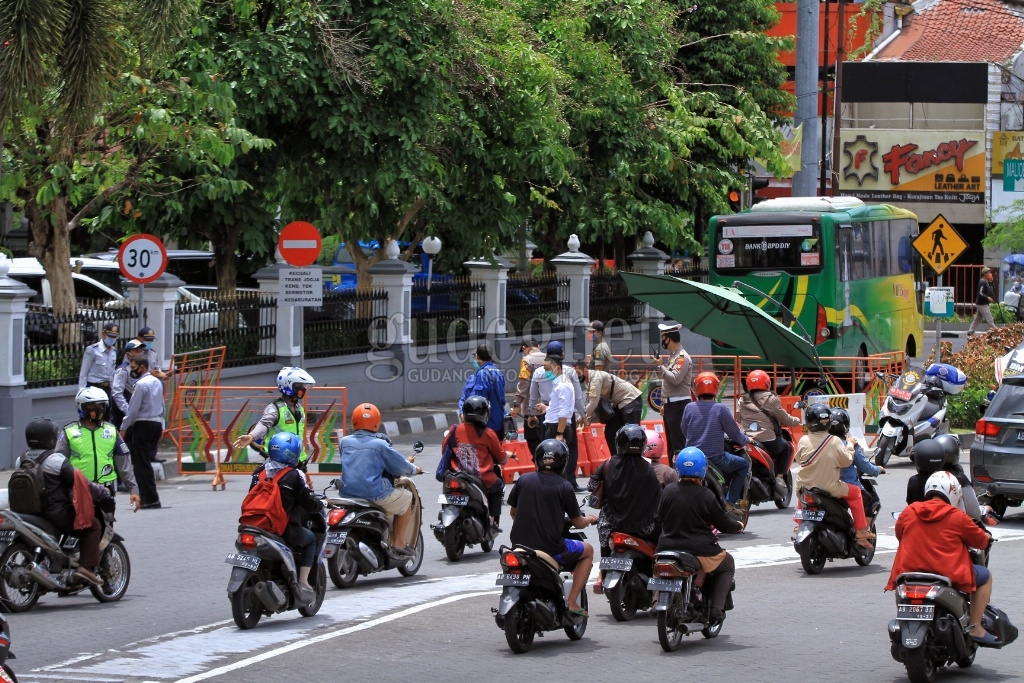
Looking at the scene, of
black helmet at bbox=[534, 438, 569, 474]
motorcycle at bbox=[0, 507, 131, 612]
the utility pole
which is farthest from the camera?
the utility pole

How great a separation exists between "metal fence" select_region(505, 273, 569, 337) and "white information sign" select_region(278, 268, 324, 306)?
23.4 feet

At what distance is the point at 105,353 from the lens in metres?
17.8

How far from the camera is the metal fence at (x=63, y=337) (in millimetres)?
18312

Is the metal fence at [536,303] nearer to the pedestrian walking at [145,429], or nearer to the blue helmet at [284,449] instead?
the pedestrian walking at [145,429]

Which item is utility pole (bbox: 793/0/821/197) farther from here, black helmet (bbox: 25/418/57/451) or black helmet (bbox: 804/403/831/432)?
black helmet (bbox: 25/418/57/451)

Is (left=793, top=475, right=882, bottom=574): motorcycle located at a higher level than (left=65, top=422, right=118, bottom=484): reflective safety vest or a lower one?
lower

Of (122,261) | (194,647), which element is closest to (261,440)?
(194,647)

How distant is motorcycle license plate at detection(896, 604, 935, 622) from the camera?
8.09 m

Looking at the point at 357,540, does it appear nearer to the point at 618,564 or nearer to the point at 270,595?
the point at 270,595

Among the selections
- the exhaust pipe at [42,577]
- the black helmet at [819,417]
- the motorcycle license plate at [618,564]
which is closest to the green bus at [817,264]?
the black helmet at [819,417]

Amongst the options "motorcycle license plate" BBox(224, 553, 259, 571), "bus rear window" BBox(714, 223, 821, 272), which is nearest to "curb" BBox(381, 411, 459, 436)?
"bus rear window" BBox(714, 223, 821, 272)

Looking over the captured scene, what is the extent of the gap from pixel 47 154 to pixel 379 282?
21.4 feet

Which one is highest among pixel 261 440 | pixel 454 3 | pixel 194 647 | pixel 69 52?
pixel 454 3

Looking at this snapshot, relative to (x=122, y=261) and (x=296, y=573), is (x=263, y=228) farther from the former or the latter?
(x=296, y=573)
